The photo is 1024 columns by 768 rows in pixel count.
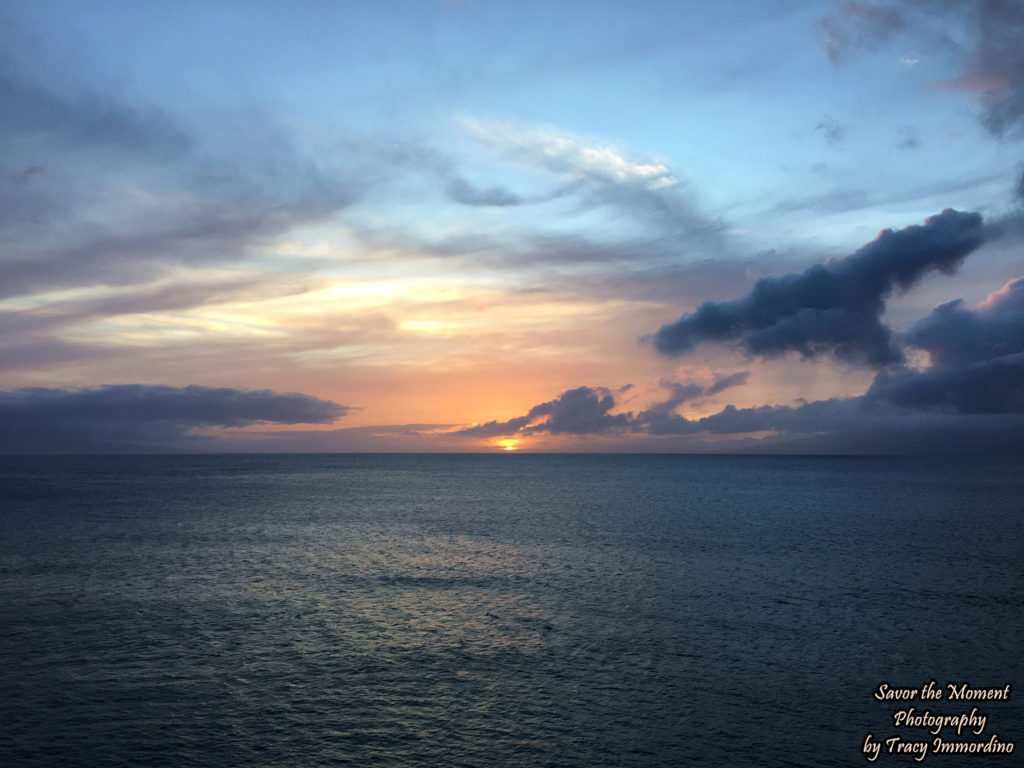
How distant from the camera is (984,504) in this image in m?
165

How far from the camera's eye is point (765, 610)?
2331 inches

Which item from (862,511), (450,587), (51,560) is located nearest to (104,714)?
(450,587)

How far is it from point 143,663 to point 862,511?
144363 mm

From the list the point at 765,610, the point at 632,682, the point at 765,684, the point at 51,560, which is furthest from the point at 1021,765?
the point at 51,560

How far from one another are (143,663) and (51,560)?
50.0 metres

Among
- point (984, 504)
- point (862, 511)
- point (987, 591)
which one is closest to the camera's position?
point (987, 591)

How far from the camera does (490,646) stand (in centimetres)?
4866

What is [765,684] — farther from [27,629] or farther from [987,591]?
[27,629]

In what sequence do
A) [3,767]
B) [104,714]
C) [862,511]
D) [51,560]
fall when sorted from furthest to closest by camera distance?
[862,511], [51,560], [104,714], [3,767]

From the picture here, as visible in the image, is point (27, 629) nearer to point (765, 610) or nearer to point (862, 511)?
point (765, 610)

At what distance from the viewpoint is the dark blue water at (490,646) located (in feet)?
113

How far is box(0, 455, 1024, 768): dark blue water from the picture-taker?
34562 mm

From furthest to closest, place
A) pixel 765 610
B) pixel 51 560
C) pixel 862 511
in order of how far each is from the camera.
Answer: pixel 862 511 < pixel 51 560 < pixel 765 610

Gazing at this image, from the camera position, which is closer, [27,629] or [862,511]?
[27,629]
